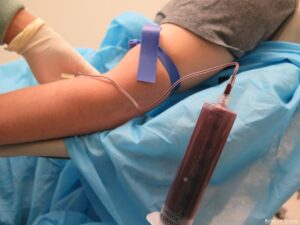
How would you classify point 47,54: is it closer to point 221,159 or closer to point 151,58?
point 151,58

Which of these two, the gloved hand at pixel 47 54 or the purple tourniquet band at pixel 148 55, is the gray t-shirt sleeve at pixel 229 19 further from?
the gloved hand at pixel 47 54

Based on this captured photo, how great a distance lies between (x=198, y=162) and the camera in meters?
0.47

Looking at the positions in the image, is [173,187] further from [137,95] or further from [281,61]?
[281,61]

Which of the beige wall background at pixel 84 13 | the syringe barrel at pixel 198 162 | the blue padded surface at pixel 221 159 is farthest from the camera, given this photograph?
the beige wall background at pixel 84 13

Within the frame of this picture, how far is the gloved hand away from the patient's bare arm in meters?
0.14

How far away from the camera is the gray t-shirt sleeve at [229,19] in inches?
25.7

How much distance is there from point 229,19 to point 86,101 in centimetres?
33

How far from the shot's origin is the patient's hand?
72 centimetres

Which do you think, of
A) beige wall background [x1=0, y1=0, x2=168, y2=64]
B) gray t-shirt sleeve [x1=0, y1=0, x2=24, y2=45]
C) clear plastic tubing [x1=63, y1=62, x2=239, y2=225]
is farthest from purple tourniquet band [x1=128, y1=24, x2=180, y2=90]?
beige wall background [x1=0, y1=0, x2=168, y2=64]

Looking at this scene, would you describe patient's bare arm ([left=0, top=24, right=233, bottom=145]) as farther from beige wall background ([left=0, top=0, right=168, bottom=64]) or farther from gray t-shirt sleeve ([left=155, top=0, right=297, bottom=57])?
beige wall background ([left=0, top=0, right=168, bottom=64])

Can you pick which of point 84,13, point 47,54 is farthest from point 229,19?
point 84,13

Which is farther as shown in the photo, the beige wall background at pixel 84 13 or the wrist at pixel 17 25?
the beige wall background at pixel 84 13

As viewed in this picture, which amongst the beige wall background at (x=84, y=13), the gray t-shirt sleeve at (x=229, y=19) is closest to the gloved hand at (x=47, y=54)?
the gray t-shirt sleeve at (x=229, y=19)

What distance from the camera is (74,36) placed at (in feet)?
5.90
